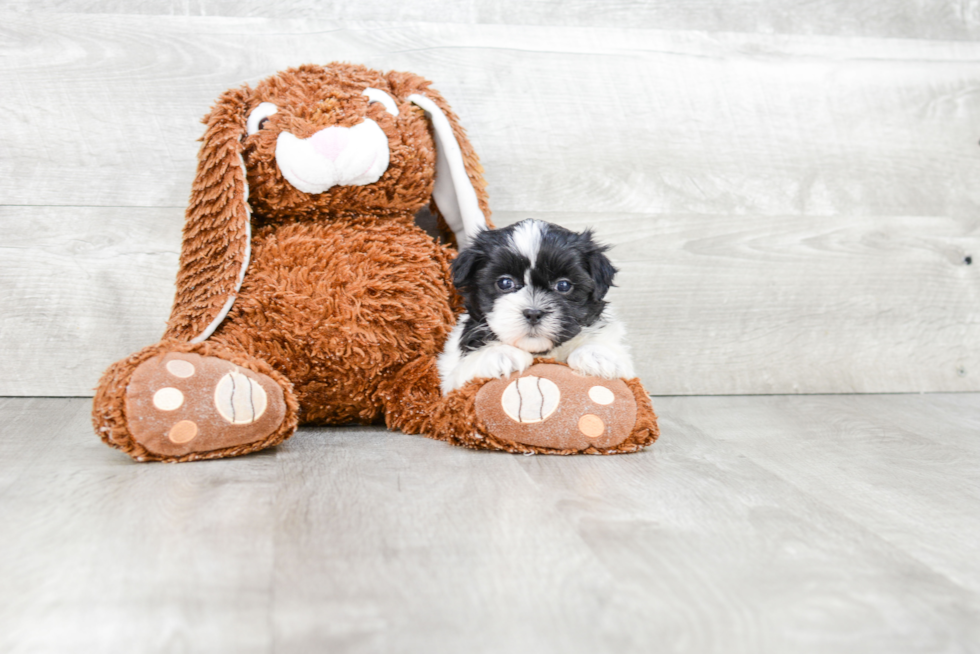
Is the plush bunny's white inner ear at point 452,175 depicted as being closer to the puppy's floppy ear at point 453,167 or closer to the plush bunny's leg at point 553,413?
the puppy's floppy ear at point 453,167

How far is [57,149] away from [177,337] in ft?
2.00

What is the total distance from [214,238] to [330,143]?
10.7 inches

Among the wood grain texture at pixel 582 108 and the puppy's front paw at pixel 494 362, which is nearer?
the puppy's front paw at pixel 494 362

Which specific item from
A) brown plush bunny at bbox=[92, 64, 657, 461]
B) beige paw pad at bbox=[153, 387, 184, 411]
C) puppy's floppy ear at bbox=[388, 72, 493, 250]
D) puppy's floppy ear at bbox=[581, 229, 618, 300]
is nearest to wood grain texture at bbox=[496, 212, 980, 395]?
puppy's floppy ear at bbox=[388, 72, 493, 250]

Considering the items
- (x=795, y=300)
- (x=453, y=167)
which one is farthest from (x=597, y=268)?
(x=795, y=300)

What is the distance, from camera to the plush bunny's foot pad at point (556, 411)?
4.33 ft

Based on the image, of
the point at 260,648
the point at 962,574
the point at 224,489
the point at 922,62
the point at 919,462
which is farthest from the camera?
the point at 922,62

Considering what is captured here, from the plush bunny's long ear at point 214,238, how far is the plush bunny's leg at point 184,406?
0.17 metres

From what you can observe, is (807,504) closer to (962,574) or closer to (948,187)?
(962,574)

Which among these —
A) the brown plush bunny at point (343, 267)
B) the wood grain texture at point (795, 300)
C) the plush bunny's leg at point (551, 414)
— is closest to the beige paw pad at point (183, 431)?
the brown plush bunny at point (343, 267)

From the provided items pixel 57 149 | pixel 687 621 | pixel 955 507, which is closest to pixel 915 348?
pixel 955 507

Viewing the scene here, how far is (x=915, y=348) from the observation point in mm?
2107

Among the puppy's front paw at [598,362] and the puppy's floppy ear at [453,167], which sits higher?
the puppy's floppy ear at [453,167]

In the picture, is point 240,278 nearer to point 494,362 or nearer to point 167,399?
point 167,399
